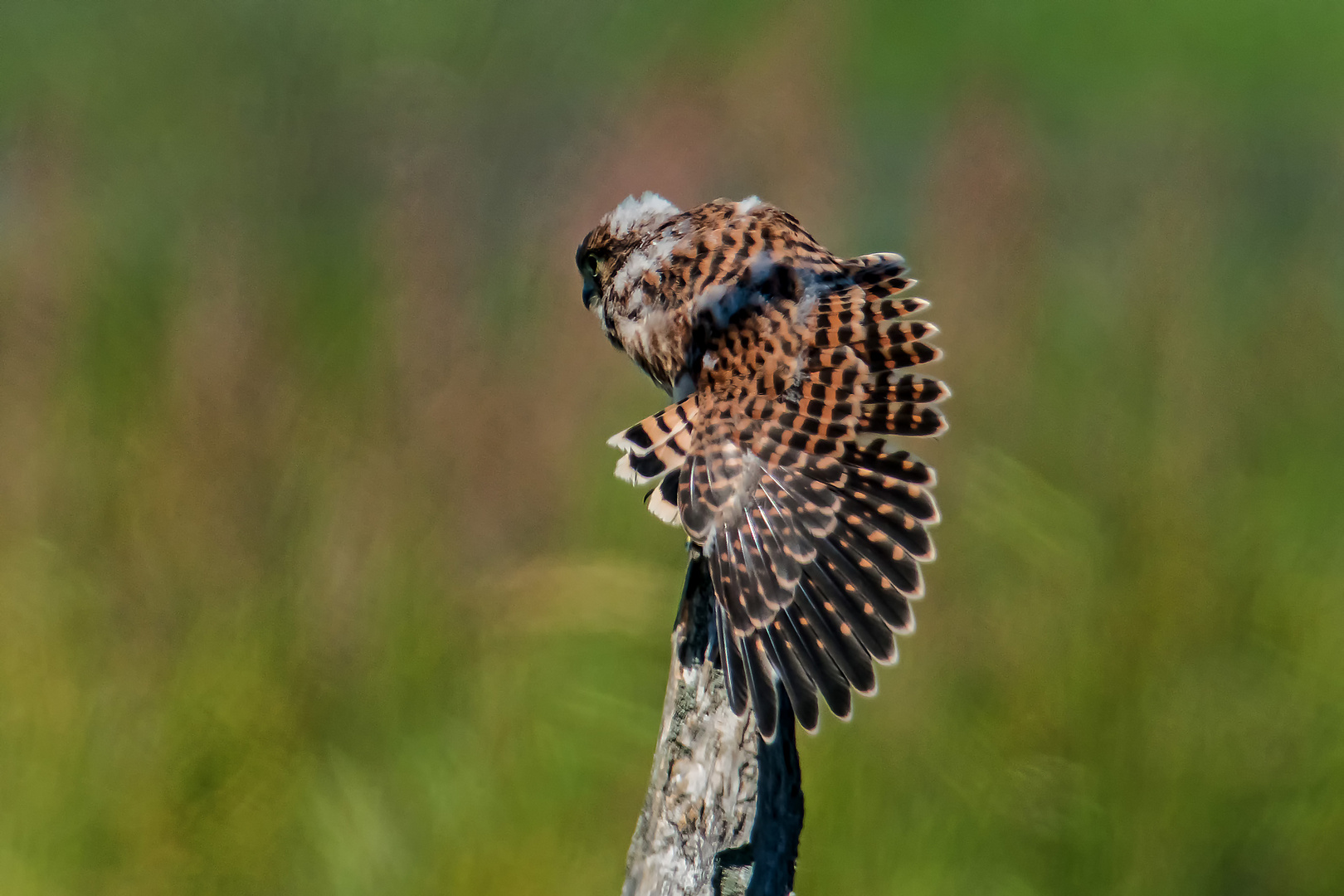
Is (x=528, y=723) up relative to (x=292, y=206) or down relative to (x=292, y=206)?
down

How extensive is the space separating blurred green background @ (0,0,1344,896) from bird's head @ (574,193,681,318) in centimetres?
31

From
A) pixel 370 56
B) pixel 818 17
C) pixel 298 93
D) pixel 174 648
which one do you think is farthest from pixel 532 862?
pixel 370 56

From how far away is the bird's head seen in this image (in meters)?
3.33

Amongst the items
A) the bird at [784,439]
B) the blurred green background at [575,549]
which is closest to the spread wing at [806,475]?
the bird at [784,439]

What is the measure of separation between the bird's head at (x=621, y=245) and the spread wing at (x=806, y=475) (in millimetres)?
428

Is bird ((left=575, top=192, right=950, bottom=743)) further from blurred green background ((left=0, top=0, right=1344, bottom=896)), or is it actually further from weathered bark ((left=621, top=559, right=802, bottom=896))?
blurred green background ((left=0, top=0, right=1344, bottom=896))

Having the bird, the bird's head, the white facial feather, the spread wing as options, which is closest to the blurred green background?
the bird's head

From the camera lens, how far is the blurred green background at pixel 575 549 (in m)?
3.21

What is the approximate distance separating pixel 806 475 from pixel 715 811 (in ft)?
2.50

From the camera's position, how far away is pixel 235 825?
10.6 ft

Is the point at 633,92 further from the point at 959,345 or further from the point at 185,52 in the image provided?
the point at 185,52

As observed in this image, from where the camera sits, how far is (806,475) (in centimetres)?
267

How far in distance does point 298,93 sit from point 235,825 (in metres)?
2.42

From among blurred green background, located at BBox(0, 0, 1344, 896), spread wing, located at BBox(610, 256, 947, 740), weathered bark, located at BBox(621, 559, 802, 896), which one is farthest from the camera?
blurred green background, located at BBox(0, 0, 1344, 896)
